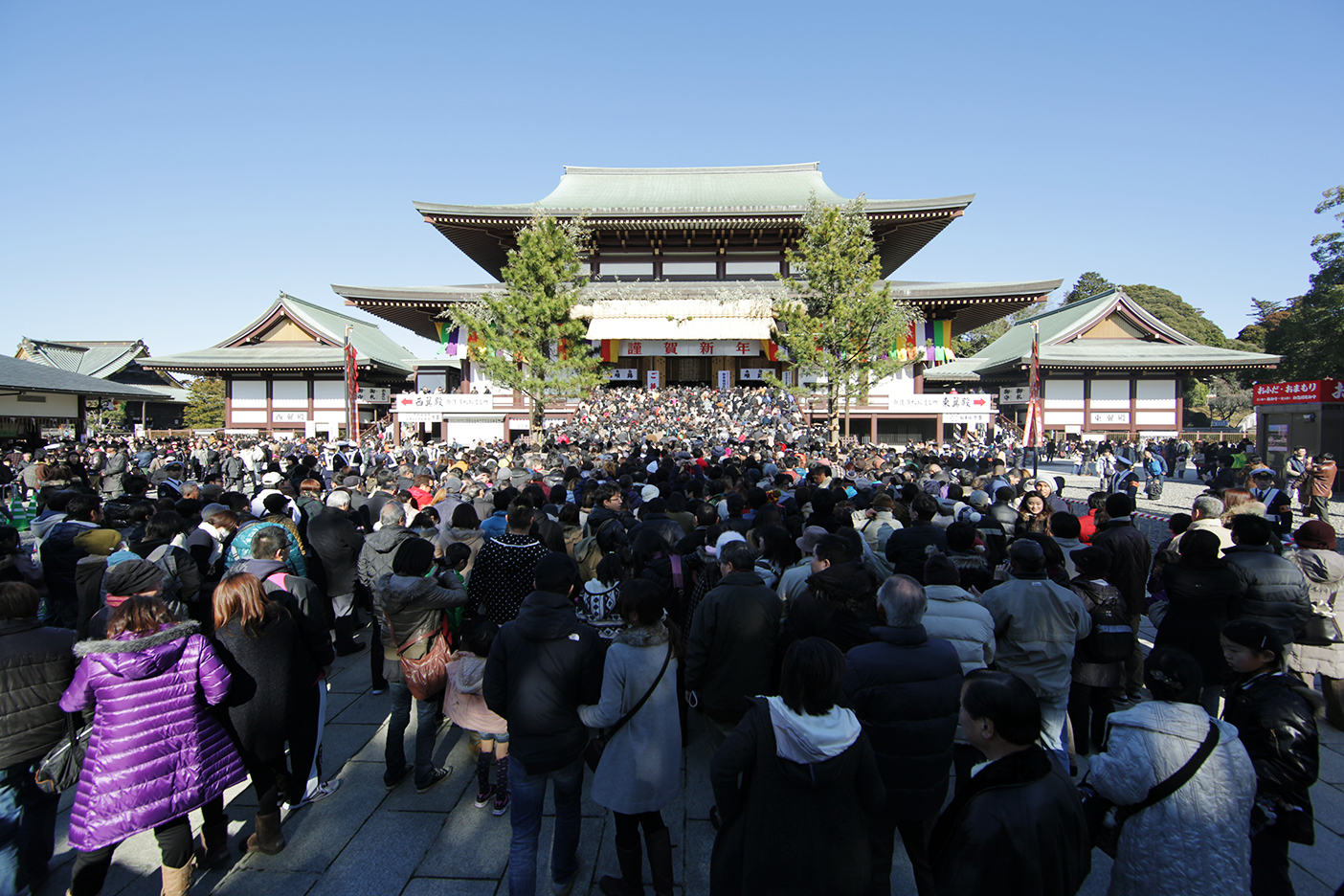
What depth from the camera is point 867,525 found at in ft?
18.0

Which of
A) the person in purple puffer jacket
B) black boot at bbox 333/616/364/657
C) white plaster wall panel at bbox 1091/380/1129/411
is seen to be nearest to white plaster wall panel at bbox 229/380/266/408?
black boot at bbox 333/616/364/657

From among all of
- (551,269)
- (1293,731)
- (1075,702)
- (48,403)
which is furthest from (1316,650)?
(48,403)

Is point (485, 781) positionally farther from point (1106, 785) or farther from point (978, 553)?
point (978, 553)

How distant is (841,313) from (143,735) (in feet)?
55.8

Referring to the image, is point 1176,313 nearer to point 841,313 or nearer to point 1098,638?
point 841,313

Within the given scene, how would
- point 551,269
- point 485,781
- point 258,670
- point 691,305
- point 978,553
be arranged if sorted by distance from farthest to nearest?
point 691,305
point 551,269
point 978,553
point 485,781
point 258,670

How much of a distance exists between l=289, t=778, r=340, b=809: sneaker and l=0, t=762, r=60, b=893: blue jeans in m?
1.05

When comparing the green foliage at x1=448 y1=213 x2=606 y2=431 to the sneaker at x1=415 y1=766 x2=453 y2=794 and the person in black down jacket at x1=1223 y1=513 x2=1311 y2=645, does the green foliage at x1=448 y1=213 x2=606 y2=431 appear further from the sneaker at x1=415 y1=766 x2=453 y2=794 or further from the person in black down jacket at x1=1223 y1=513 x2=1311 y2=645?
the person in black down jacket at x1=1223 y1=513 x2=1311 y2=645

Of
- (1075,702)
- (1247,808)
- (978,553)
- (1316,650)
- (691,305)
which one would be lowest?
(1075,702)

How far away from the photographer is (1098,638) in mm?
3791

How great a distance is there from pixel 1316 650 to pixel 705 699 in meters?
4.32

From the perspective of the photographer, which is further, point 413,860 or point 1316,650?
point 1316,650

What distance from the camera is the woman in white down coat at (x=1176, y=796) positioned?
2.05 meters

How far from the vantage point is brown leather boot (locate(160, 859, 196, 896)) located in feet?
9.29
